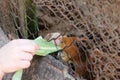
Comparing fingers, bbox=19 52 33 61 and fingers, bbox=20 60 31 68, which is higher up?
fingers, bbox=19 52 33 61

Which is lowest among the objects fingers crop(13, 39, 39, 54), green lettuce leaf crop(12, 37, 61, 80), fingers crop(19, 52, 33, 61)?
green lettuce leaf crop(12, 37, 61, 80)

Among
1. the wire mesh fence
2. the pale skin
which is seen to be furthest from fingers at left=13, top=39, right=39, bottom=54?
the wire mesh fence

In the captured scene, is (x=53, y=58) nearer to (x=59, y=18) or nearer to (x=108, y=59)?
(x=59, y=18)

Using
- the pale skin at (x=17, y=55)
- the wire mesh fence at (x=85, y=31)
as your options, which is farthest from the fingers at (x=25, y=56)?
the wire mesh fence at (x=85, y=31)

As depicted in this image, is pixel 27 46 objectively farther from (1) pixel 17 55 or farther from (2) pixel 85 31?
(2) pixel 85 31

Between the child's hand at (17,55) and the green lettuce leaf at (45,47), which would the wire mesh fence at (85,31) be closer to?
the green lettuce leaf at (45,47)

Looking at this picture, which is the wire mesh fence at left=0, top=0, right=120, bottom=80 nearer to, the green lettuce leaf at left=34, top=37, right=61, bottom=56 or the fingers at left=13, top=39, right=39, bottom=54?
the green lettuce leaf at left=34, top=37, right=61, bottom=56

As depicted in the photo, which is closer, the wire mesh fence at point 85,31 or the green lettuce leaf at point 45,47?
the wire mesh fence at point 85,31
